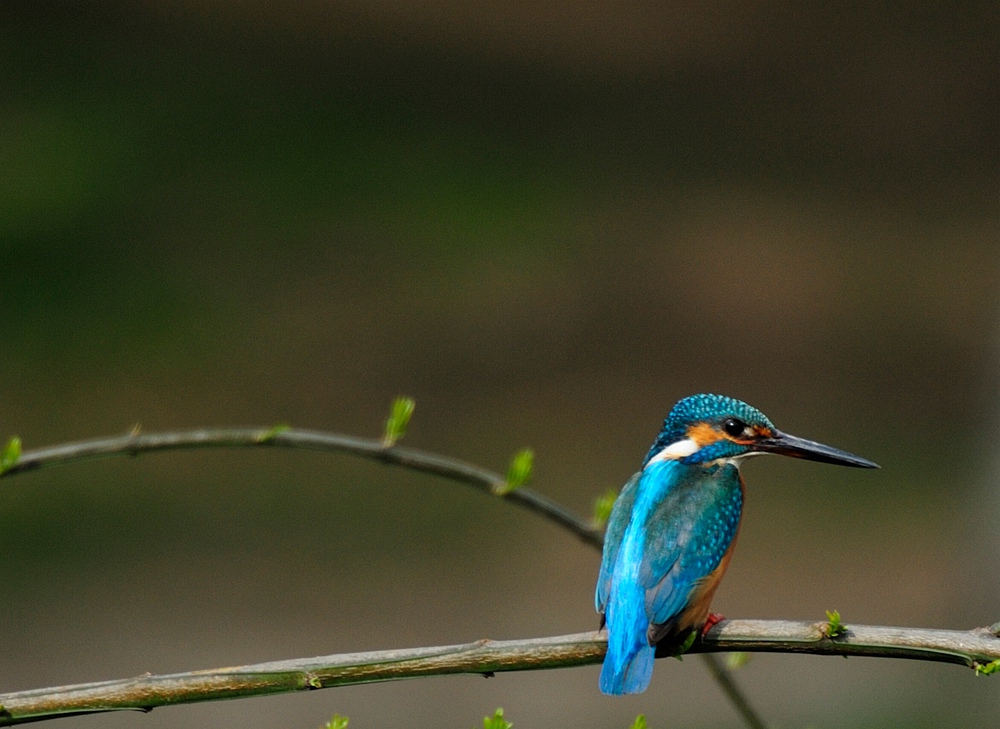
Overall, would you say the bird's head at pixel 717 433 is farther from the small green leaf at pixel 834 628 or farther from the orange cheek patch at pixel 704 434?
the small green leaf at pixel 834 628

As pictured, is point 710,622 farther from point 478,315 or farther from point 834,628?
point 478,315

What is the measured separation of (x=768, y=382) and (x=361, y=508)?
2.60 meters

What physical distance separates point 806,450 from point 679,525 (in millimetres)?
218

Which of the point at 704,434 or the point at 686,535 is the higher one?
the point at 704,434

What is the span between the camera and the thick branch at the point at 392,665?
4.41 feet

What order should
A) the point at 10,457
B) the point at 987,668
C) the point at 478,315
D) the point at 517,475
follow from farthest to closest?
1. the point at 478,315
2. the point at 517,475
3. the point at 10,457
4. the point at 987,668

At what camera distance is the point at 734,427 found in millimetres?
1868

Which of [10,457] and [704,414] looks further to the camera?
[704,414]

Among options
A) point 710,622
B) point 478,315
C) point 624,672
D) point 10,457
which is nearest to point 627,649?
point 624,672

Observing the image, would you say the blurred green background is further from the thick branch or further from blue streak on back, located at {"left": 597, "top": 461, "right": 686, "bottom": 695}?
the thick branch

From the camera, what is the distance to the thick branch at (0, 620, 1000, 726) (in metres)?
1.34

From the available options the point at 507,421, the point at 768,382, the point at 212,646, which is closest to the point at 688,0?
the point at 768,382

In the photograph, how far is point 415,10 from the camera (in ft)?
26.2

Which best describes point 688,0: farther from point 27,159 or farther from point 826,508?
point 27,159
